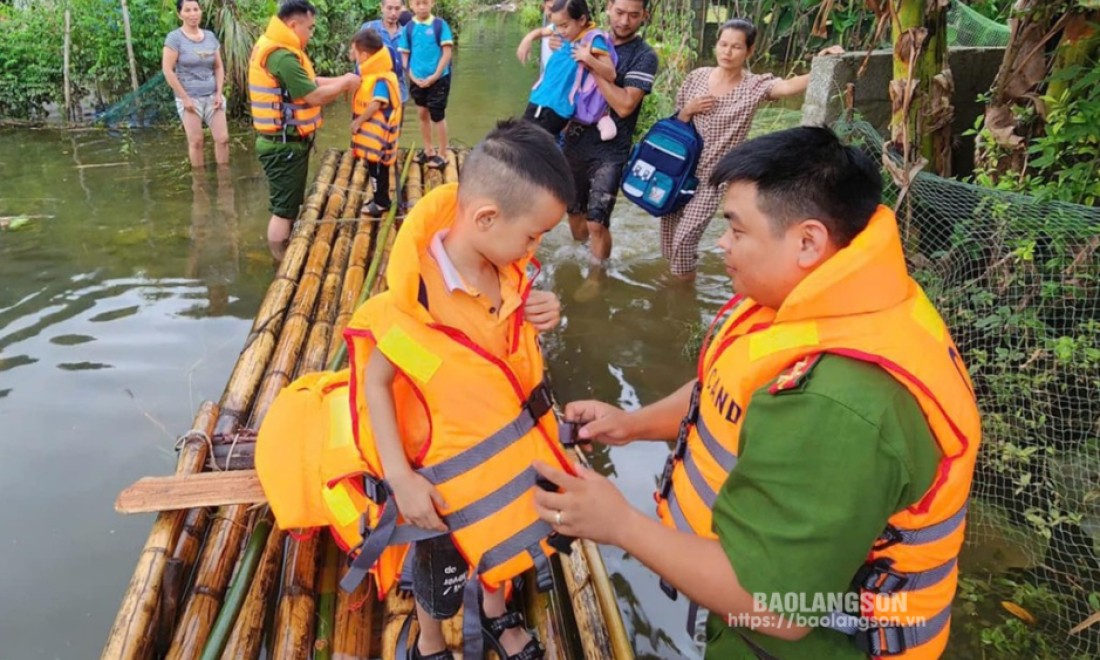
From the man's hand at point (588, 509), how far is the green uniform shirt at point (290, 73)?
465 cm

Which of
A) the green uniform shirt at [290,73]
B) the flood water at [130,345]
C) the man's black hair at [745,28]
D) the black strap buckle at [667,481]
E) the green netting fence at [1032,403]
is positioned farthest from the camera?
the green uniform shirt at [290,73]

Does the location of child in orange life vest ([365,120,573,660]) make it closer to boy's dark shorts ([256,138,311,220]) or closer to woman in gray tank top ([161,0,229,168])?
boy's dark shorts ([256,138,311,220])

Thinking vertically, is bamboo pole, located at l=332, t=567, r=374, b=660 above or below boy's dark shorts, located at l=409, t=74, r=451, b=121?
below

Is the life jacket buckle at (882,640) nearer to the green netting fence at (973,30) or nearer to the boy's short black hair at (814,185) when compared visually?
the boy's short black hair at (814,185)

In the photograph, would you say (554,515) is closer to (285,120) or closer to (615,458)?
(615,458)

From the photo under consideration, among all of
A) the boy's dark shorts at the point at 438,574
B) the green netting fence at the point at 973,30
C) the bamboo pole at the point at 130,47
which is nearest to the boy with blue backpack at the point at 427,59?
the bamboo pole at the point at 130,47

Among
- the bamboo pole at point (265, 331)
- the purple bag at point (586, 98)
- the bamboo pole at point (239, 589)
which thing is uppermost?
the purple bag at point (586, 98)

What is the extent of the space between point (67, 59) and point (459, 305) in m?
9.70

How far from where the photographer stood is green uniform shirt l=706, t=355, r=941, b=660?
3.87 feet

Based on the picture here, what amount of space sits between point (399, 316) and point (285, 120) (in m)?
4.19

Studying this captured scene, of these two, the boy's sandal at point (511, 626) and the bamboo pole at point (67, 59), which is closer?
the boy's sandal at point (511, 626)

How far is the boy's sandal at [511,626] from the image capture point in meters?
2.22

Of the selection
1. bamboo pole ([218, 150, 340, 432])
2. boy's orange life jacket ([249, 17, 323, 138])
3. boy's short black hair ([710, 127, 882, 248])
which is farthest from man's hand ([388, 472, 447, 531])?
boy's orange life jacket ([249, 17, 323, 138])

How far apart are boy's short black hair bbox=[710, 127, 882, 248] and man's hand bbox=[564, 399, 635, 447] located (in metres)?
0.82
